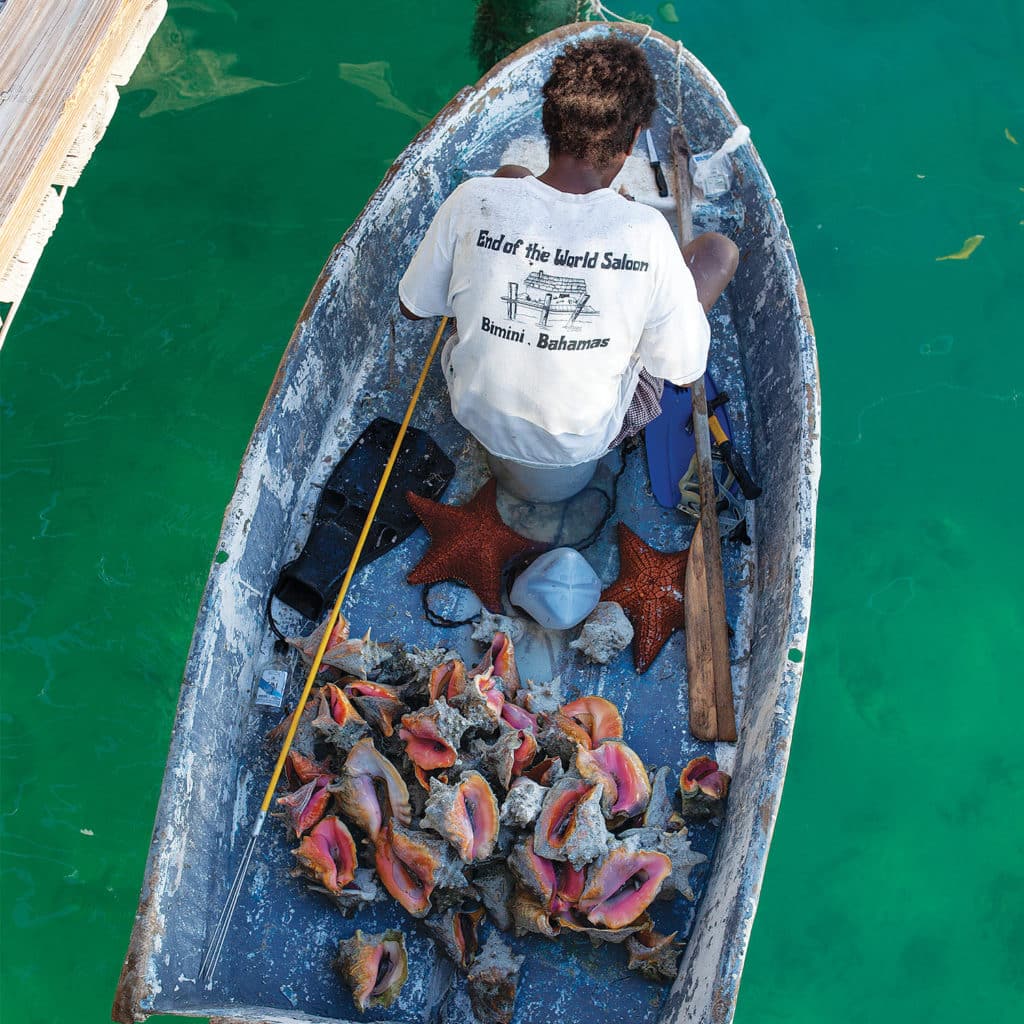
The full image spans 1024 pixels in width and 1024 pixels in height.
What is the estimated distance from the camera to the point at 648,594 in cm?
309

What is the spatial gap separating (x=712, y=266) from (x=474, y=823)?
1850mm

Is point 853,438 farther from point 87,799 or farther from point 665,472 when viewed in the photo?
point 87,799

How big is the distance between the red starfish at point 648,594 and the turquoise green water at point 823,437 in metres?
1.46

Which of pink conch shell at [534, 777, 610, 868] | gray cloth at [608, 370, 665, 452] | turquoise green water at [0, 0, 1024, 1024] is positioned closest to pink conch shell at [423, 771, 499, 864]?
pink conch shell at [534, 777, 610, 868]

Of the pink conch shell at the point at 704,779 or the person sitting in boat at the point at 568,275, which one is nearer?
the person sitting in boat at the point at 568,275

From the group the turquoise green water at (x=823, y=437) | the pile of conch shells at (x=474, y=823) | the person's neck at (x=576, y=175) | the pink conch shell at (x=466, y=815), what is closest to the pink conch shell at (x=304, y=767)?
the pile of conch shells at (x=474, y=823)

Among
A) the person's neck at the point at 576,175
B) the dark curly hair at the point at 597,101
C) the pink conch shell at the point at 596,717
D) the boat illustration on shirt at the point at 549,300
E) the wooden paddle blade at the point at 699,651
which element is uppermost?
the dark curly hair at the point at 597,101

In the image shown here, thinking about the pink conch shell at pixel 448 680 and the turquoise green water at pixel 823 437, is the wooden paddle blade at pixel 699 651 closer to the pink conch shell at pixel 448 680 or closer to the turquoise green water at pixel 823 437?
the pink conch shell at pixel 448 680

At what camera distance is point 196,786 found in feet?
8.71

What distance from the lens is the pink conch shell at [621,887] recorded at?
2527 millimetres

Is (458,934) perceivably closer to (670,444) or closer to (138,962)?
(138,962)

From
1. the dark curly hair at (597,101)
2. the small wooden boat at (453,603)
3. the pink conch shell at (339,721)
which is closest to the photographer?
the dark curly hair at (597,101)

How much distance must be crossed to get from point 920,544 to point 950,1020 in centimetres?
204

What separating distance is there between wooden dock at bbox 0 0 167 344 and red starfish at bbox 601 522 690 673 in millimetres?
1975
